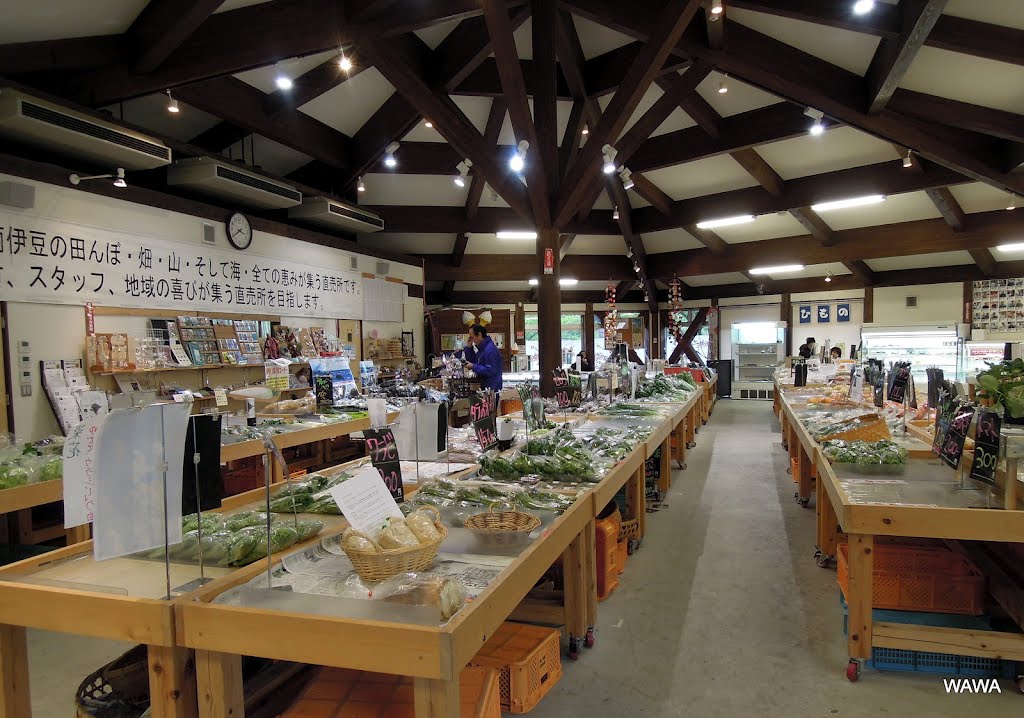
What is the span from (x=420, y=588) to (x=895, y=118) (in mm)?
6419

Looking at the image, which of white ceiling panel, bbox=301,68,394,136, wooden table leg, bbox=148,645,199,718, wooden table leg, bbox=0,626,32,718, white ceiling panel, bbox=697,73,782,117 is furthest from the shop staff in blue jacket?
wooden table leg, bbox=148,645,199,718

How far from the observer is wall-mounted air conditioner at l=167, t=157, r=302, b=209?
620 cm

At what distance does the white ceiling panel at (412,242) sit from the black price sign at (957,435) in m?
9.29

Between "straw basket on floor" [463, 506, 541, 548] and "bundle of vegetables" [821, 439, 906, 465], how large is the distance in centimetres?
199

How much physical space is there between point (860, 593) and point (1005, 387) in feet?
3.78

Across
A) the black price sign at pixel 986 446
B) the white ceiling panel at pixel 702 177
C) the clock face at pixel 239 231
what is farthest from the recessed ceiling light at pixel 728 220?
the black price sign at pixel 986 446

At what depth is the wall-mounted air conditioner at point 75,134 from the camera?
14.4 ft

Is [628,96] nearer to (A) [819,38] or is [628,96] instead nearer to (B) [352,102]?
(A) [819,38]

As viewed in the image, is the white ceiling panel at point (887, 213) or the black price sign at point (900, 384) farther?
→ the white ceiling panel at point (887, 213)

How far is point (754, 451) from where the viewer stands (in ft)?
26.8

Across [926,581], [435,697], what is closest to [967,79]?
[926,581]

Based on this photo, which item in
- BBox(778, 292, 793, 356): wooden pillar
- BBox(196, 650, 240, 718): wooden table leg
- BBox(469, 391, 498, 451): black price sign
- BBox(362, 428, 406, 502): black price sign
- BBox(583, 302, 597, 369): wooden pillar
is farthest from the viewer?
BBox(583, 302, 597, 369): wooden pillar

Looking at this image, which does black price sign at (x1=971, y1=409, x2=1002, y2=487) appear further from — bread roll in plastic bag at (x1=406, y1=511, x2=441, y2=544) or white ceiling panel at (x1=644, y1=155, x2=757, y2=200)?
white ceiling panel at (x1=644, y1=155, x2=757, y2=200)

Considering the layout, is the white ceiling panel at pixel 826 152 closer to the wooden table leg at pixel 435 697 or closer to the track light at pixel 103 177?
the track light at pixel 103 177
